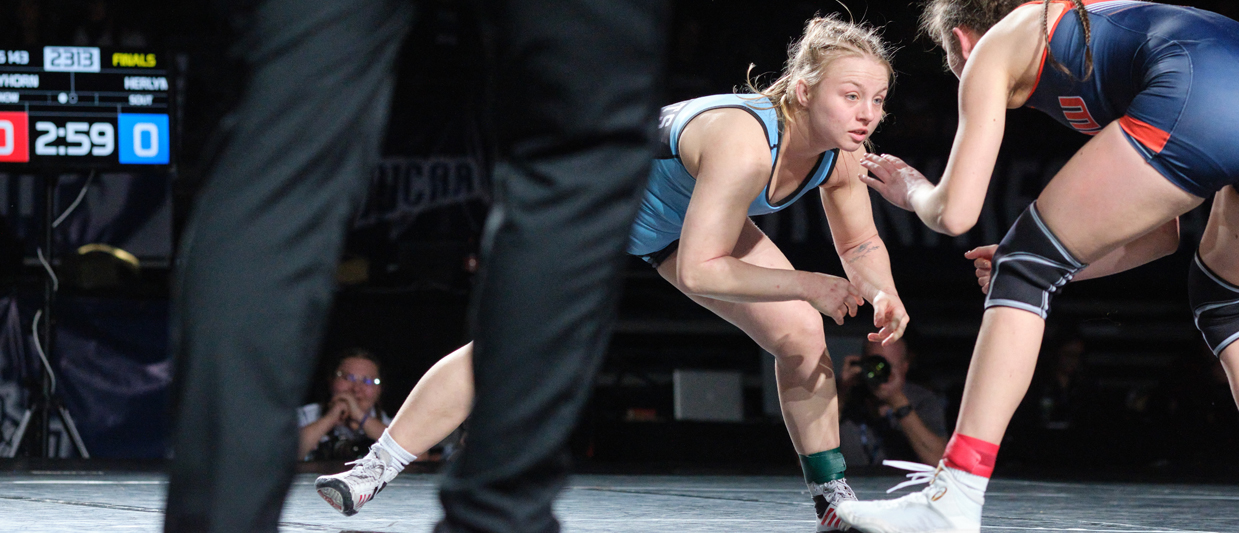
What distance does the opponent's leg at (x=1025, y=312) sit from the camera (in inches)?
62.1

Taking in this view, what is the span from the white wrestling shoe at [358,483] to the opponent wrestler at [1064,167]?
94 centimetres

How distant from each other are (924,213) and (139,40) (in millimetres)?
5434

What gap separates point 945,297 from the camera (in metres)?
6.96

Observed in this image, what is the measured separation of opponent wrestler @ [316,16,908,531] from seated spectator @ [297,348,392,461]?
2.46 metres

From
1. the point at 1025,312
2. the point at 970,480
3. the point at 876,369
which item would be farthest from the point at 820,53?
the point at 876,369

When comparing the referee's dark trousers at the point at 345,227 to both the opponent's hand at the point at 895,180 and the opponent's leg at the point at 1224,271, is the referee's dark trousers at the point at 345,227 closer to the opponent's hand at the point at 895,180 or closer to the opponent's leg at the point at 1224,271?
the opponent's hand at the point at 895,180

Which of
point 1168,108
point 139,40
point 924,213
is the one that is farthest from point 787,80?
point 139,40

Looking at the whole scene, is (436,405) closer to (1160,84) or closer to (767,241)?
(767,241)

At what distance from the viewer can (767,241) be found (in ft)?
7.72

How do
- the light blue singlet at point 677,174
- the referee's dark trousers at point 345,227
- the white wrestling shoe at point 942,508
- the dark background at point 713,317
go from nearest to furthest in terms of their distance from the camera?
the referee's dark trousers at point 345,227, the white wrestling shoe at point 942,508, the light blue singlet at point 677,174, the dark background at point 713,317

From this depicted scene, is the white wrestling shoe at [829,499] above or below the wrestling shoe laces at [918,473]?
below

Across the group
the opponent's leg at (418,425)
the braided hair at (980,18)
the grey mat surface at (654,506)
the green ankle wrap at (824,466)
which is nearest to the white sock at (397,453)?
the opponent's leg at (418,425)

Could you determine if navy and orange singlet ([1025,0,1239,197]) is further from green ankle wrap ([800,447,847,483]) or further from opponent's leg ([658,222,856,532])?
green ankle wrap ([800,447,847,483])

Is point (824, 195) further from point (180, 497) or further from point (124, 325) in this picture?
point (124, 325)
